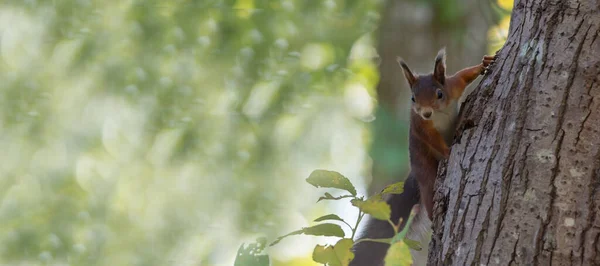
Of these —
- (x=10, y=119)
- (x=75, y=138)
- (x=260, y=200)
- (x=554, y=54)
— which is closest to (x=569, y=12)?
(x=554, y=54)

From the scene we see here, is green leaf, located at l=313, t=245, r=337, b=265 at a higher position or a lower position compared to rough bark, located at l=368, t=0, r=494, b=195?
lower

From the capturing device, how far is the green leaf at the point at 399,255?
0.62 metres

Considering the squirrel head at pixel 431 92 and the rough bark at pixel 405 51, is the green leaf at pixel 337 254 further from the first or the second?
the rough bark at pixel 405 51

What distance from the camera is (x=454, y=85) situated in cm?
133

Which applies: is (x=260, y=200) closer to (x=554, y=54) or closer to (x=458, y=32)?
(x=458, y=32)

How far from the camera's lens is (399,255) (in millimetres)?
625

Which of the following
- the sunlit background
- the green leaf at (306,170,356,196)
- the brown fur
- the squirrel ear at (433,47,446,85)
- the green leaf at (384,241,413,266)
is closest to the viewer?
the green leaf at (384,241,413,266)

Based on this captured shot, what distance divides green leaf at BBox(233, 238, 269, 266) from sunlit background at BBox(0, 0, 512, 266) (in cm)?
238

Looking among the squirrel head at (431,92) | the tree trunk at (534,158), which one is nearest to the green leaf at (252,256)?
the tree trunk at (534,158)

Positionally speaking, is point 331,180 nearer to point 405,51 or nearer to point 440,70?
point 440,70

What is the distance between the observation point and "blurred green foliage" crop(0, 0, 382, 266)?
3.19 meters

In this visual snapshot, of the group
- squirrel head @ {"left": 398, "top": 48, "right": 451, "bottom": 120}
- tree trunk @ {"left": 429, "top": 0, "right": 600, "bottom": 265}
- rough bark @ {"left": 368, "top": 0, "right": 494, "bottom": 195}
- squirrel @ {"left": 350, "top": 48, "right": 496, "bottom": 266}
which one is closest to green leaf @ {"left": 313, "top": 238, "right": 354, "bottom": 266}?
tree trunk @ {"left": 429, "top": 0, "right": 600, "bottom": 265}

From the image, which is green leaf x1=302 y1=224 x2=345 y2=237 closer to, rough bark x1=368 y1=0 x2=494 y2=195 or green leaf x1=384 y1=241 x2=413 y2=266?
green leaf x1=384 y1=241 x2=413 y2=266

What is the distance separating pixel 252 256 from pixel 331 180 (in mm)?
118
